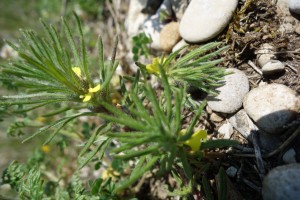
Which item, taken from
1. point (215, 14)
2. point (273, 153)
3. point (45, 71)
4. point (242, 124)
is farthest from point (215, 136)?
point (45, 71)

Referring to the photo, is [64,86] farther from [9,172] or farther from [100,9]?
[100,9]

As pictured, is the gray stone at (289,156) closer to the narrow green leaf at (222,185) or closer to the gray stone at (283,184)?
the gray stone at (283,184)

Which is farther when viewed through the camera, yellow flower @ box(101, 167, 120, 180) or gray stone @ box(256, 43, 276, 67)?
yellow flower @ box(101, 167, 120, 180)

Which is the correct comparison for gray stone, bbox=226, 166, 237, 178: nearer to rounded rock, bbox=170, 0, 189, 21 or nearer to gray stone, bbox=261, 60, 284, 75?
gray stone, bbox=261, 60, 284, 75

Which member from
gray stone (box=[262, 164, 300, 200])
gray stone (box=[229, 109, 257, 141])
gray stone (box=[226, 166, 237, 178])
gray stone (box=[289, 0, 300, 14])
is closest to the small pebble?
gray stone (box=[229, 109, 257, 141])

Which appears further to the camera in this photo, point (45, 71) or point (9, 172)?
point (9, 172)

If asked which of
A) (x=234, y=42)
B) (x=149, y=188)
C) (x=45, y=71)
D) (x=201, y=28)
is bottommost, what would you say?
(x=149, y=188)
